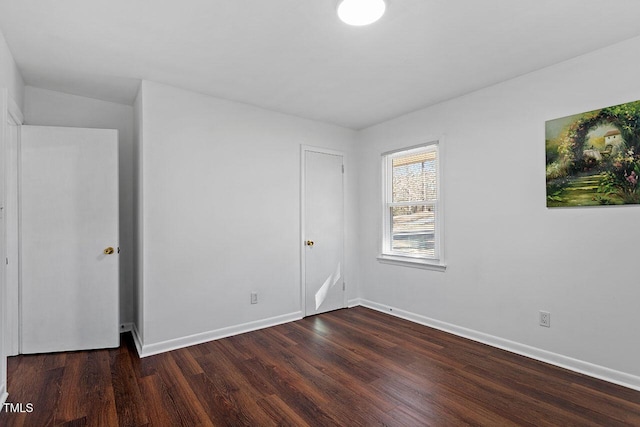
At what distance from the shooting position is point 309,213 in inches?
164

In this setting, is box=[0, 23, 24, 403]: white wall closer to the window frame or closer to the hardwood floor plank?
the hardwood floor plank

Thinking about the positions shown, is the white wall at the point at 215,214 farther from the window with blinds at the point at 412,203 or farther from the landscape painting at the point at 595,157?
the landscape painting at the point at 595,157

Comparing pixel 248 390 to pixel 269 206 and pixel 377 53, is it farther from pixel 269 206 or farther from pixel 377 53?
pixel 377 53

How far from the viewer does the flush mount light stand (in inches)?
76.1

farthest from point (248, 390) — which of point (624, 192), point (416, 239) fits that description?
point (624, 192)

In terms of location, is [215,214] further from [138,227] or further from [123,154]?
[123,154]

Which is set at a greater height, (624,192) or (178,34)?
(178,34)

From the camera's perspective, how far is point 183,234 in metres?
3.21

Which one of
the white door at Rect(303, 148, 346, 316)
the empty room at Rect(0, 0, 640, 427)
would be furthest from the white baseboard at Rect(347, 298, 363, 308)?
the empty room at Rect(0, 0, 640, 427)

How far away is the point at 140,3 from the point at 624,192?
3.47m

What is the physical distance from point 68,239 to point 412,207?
3584 mm

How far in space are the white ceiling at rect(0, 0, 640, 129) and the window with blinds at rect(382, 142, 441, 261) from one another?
831 mm

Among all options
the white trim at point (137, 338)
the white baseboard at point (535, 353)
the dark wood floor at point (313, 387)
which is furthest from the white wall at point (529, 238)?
the white trim at point (137, 338)

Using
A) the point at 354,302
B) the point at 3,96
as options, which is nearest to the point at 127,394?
the point at 3,96
